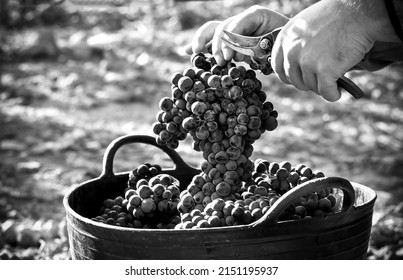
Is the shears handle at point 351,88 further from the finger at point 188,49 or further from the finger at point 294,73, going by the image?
the finger at point 188,49

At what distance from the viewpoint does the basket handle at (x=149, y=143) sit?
2.28 meters

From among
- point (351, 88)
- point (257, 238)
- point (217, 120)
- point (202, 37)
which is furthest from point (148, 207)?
point (351, 88)

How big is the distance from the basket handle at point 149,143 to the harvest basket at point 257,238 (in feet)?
1.48

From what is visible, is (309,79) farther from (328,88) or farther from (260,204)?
(260,204)

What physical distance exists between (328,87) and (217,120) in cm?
37

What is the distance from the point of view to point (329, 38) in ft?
5.61

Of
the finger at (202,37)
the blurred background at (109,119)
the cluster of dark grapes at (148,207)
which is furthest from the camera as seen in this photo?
the blurred background at (109,119)

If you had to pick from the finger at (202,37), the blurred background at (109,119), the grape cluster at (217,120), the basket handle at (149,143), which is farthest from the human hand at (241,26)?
the blurred background at (109,119)

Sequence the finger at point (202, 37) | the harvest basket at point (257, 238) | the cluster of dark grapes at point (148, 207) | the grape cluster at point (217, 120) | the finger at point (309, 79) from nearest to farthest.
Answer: the harvest basket at point (257, 238) < the finger at point (309, 79) < the grape cluster at point (217, 120) < the cluster of dark grapes at point (148, 207) < the finger at point (202, 37)

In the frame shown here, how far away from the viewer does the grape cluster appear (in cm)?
190

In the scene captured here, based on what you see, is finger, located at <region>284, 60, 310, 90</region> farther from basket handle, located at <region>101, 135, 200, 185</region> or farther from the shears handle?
basket handle, located at <region>101, 135, 200, 185</region>

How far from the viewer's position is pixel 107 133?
508cm

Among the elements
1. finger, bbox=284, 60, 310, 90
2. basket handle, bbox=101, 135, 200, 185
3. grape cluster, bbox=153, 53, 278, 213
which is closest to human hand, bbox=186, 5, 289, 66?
grape cluster, bbox=153, 53, 278, 213

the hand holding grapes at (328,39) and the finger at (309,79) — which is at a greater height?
the hand holding grapes at (328,39)
